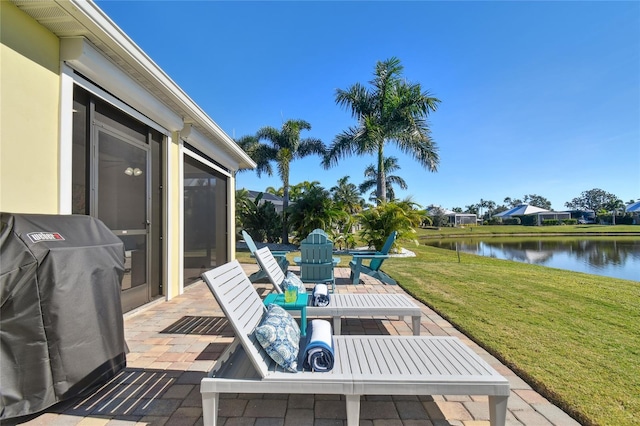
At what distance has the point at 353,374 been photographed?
1876 millimetres

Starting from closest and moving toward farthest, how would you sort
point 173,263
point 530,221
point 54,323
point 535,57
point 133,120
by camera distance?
point 54,323 < point 133,120 < point 173,263 < point 535,57 < point 530,221

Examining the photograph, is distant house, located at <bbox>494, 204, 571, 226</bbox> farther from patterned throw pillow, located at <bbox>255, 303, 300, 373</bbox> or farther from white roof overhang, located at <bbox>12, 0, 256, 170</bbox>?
patterned throw pillow, located at <bbox>255, 303, 300, 373</bbox>

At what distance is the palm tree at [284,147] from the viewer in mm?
19219

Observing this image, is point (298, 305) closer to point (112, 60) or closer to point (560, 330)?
point (560, 330)

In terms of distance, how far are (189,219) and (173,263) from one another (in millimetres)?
1225

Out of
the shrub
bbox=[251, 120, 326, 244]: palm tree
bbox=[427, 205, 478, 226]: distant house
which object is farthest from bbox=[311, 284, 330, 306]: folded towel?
bbox=[427, 205, 478, 226]: distant house

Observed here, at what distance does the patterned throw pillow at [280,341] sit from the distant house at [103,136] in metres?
2.44

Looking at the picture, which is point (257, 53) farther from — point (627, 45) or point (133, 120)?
point (627, 45)

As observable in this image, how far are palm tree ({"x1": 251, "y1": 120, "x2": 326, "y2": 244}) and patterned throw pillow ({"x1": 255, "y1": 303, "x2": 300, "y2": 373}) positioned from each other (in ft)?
55.0

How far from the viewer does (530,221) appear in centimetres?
5784

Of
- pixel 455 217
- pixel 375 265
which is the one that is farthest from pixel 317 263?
pixel 455 217

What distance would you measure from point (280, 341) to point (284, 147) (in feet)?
60.5

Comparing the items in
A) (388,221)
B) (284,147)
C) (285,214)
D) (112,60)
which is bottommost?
(388,221)

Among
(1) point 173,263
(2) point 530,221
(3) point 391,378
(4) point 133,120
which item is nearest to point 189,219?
(1) point 173,263
